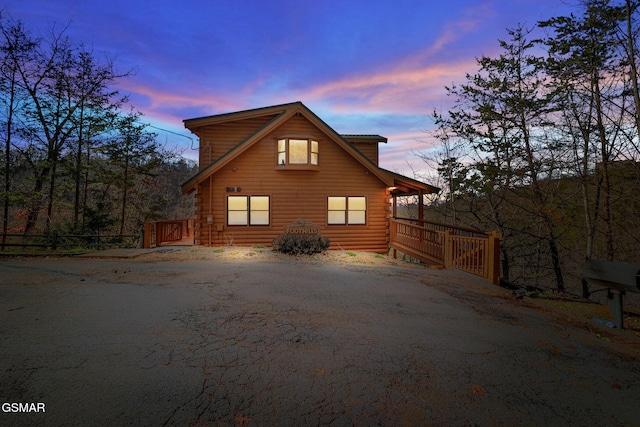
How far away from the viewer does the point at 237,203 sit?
48.5 feet

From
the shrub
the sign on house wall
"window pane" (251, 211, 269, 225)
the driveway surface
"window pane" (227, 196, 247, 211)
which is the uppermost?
"window pane" (227, 196, 247, 211)

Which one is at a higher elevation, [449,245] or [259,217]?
[259,217]

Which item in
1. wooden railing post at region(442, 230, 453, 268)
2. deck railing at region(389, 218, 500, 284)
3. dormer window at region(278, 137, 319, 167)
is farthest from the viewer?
dormer window at region(278, 137, 319, 167)

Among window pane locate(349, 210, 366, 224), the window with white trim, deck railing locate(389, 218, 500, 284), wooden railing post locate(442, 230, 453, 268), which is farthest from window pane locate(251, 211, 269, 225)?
wooden railing post locate(442, 230, 453, 268)

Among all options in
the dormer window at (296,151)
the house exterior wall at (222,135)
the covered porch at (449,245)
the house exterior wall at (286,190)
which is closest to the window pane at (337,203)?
the house exterior wall at (286,190)

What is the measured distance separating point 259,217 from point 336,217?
385 cm

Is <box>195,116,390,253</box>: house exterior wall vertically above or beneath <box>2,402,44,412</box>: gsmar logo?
above

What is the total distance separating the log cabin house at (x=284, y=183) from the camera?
47.7 feet

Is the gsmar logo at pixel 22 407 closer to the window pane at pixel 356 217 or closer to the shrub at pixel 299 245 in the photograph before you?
the shrub at pixel 299 245

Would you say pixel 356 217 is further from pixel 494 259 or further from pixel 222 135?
pixel 222 135

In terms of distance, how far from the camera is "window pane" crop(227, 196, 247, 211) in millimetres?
14750

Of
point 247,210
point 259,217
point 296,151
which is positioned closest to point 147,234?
point 247,210

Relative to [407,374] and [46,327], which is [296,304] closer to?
[407,374]

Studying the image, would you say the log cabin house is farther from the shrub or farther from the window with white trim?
the shrub
